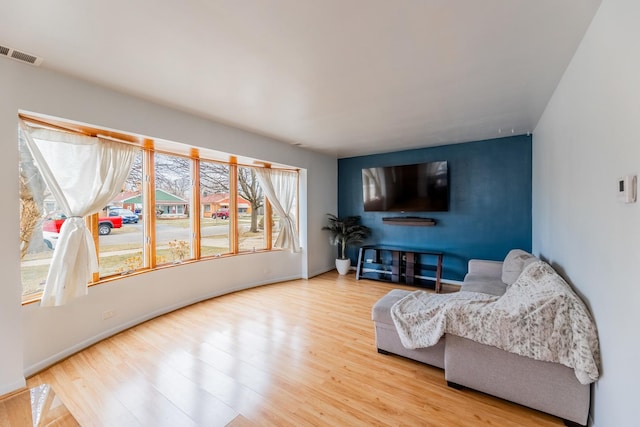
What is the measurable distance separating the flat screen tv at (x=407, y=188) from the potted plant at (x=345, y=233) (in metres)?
0.43

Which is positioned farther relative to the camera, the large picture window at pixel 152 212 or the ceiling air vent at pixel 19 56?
the large picture window at pixel 152 212

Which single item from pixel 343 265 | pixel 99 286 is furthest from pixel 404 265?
pixel 99 286

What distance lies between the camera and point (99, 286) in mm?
2680

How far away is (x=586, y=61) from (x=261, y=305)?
4.05m

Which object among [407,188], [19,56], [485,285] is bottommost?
[485,285]

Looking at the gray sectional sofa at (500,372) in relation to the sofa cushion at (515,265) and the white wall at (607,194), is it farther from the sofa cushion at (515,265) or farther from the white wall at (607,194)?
the sofa cushion at (515,265)

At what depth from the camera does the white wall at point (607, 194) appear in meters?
1.13

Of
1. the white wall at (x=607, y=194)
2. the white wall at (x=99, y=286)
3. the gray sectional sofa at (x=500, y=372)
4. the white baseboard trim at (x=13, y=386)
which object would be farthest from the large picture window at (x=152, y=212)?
the white wall at (x=607, y=194)

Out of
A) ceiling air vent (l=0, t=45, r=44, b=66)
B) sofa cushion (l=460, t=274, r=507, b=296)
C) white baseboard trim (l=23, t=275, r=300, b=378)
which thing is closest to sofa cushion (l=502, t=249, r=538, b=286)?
sofa cushion (l=460, t=274, r=507, b=296)

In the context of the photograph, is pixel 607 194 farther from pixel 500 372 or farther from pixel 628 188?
pixel 500 372

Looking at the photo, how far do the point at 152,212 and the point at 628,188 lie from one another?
4289mm

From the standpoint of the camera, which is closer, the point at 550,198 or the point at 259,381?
the point at 259,381

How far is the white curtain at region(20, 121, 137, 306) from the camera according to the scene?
2.26 metres

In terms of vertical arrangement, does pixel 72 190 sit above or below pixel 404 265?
above
